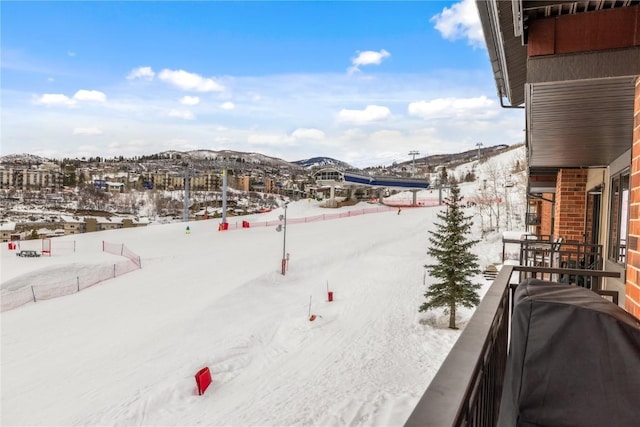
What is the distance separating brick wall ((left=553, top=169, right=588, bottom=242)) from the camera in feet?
29.7

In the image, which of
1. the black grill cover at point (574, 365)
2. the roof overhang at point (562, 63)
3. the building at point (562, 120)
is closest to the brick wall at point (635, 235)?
the building at point (562, 120)

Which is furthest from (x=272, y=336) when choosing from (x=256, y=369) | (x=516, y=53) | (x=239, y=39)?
(x=239, y=39)

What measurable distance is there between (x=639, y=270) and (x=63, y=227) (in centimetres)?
6699

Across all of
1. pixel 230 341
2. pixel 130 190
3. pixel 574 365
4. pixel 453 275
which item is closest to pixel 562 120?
pixel 574 365

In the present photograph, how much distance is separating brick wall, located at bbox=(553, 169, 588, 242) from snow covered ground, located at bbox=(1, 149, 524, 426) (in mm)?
5230

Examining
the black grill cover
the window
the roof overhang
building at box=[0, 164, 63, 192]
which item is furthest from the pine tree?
building at box=[0, 164, 63, 192]

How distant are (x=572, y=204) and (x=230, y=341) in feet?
37.3

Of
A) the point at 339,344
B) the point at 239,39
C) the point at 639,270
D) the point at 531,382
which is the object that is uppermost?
the point at 239,39

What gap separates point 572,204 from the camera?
9.32 meters

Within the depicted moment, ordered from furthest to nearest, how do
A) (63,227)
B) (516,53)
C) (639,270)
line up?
1. (63,227)
2. (516,53)
3. (639,270)

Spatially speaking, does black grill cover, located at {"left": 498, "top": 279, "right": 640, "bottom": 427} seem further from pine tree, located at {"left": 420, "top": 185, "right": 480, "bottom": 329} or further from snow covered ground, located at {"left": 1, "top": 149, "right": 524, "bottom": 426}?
pine tree, located at {"left": 420, "top": 185, "right": 480, "bottom": 329}

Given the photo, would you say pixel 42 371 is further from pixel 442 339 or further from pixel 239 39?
pixel 239 39

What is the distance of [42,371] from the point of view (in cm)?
1309

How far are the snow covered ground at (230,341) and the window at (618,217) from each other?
5.40m
